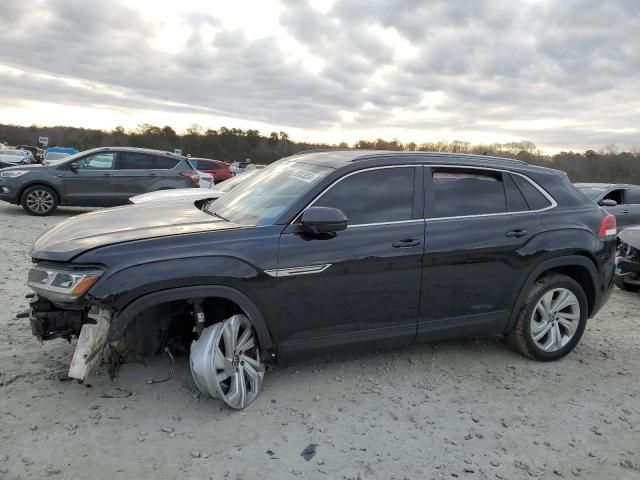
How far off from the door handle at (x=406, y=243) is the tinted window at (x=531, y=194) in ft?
3.97

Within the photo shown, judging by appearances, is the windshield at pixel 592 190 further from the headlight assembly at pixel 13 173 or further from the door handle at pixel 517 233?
the headlight assembly at pixel 13 173

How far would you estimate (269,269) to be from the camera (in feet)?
11.2

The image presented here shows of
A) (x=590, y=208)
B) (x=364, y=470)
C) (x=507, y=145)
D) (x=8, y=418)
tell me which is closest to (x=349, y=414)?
(x=364, y=470)

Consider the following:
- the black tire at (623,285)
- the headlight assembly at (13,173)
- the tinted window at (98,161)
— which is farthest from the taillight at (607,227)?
the headlight assembly at (13,173)

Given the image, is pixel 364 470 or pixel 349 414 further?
pixel 349 414

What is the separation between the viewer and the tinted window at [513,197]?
4297 mm

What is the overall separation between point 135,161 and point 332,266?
969 cm

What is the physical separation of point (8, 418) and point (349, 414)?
210cm

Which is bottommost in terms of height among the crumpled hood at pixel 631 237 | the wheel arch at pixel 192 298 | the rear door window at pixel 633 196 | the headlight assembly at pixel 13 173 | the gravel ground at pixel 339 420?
the gravel ground at pixel 339 420

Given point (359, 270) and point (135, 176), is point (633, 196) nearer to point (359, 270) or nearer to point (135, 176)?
point (359, 270)

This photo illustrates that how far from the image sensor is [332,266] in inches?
140

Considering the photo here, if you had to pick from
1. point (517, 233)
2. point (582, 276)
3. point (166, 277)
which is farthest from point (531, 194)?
point (166, 277)

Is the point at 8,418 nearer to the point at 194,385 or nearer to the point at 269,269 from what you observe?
the point at 194,385

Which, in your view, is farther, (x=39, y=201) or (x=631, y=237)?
(x=39, y=201)
